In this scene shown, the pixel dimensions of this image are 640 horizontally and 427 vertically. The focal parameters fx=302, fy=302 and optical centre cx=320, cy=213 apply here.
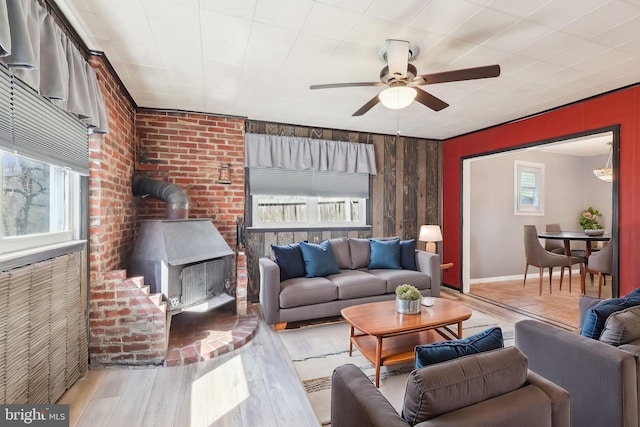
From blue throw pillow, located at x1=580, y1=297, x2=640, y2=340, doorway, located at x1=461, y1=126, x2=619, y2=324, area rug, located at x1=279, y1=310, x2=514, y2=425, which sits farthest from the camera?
doorway, located at x1=461, y1=126, x2=619, y2=324

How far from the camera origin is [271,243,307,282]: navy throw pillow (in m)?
3.52

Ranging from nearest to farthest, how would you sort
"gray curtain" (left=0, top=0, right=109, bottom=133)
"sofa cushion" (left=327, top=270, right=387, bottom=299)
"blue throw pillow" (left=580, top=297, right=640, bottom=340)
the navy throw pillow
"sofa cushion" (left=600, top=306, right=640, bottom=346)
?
1. "gray curtain" (left=0, top=0, right=109, bottom=133)
2. "sofa cushion" (left=600, top=306, right=640, bottom=346)
3. "blue throw pillow" (left=580, top=297, right=640, bottom=340)
4. "sofa cushion" (left=327, top=270, right=387, bottom=299)
5. the navy throw pillow

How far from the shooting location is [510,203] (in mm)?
5578

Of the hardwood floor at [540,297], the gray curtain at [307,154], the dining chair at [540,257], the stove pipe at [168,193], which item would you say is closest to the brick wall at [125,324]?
the stove pipe at [168,193]

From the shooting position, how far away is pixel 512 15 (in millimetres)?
1873

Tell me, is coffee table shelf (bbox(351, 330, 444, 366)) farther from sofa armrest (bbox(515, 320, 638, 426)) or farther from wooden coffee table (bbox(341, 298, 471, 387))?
sofa armrest (bbox(515, 320, 638, 426))

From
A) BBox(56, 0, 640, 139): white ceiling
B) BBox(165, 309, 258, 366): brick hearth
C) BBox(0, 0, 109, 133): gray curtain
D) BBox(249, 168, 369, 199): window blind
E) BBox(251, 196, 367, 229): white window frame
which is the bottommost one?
BBox(165, 309, 258, 366): brick hearth

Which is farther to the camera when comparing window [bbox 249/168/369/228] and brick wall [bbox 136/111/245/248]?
window [bbox 249/168/369/228]

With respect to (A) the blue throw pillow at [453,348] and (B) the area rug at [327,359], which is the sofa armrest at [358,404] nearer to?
(A) the blue throw pillow at [453,348]

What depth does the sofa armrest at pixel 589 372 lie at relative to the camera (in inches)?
55.6

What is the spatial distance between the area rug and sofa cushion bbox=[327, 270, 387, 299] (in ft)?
1.17

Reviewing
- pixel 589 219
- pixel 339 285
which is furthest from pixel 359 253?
pixel 589 219

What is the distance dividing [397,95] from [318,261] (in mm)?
2116

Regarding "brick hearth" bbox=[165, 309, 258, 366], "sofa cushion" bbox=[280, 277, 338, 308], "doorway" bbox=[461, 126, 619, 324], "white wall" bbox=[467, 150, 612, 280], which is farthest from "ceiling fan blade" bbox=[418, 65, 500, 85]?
"white wall" bbox=[467, 150, 612, 280]
